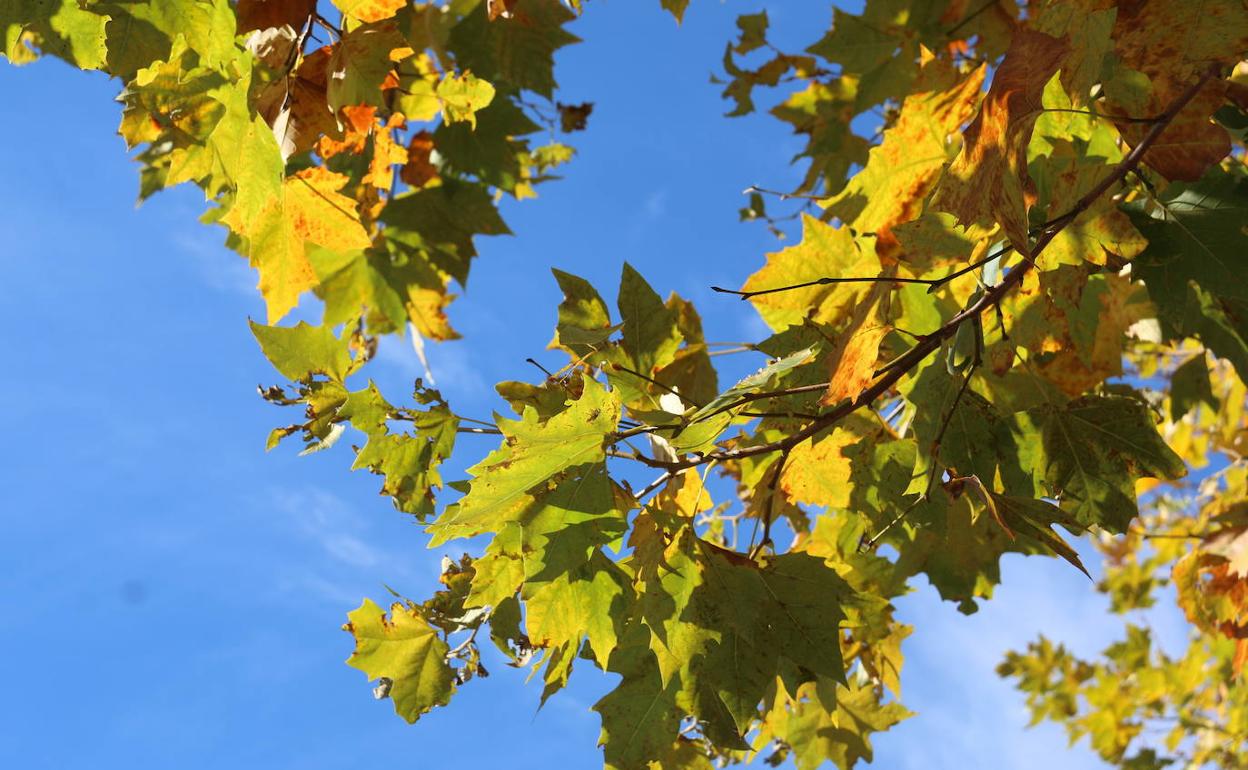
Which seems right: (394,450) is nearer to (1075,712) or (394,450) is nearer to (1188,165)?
(1188,165)

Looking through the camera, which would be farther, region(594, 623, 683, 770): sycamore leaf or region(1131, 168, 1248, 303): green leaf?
region(594, 623, 683, 770): sycamore leaf

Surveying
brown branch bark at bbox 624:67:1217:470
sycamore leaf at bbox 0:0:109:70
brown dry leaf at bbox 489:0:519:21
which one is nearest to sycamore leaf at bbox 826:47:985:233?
brown branch bark at bbox 624:67:1217:470

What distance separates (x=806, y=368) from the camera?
1629 millimetres

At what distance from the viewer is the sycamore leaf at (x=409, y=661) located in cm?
172

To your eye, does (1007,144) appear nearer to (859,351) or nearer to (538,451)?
(859,351)

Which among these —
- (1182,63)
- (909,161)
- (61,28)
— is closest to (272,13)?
(61,28)

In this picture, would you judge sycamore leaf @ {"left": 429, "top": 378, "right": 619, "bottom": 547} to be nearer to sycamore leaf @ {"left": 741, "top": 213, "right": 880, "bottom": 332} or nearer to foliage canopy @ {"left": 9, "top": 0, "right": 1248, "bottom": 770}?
foliage canopy @ {"left": 9, "top": 0, "right": 1248, "bottom": 770}

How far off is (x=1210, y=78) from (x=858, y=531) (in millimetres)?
1110

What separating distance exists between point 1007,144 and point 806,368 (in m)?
0.53

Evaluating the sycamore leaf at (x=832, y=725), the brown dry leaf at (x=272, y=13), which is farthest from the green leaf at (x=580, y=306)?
the sycamore leaf at (x=832, y=725)

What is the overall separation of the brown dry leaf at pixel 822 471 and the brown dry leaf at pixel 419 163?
174 cm

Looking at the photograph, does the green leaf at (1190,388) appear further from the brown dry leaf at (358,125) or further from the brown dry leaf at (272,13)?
the brown dry leaf at (272,13)

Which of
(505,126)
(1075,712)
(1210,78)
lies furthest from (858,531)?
(1075,712)

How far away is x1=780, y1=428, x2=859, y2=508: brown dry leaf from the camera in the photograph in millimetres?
1803
